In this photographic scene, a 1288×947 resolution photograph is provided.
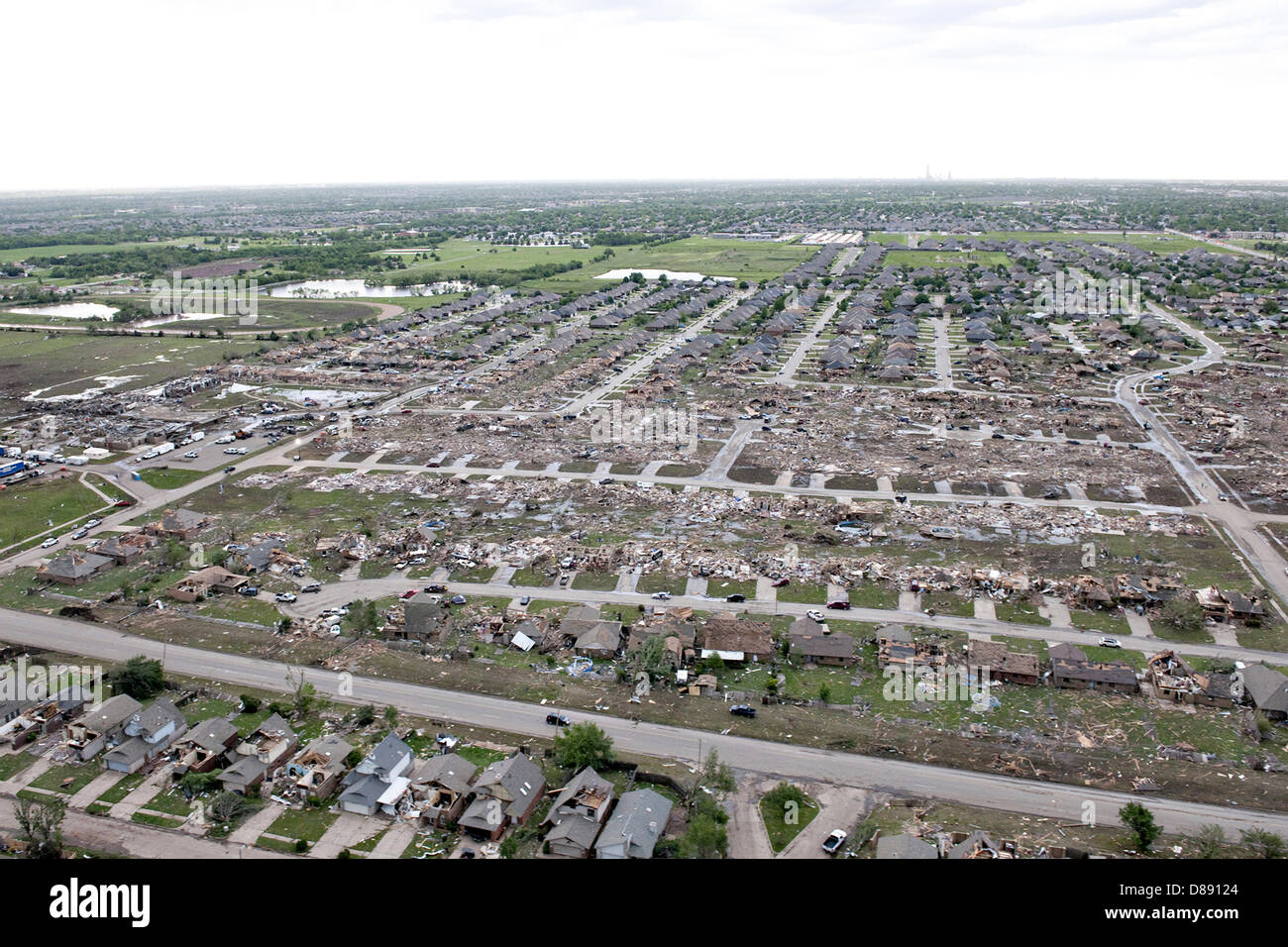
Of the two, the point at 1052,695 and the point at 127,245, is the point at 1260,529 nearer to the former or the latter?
the point at 1052,695

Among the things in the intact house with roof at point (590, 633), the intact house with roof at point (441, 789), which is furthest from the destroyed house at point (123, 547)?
the intact house with roof at point (441, 789)

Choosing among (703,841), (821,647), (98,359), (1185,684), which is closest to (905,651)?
(821,647)

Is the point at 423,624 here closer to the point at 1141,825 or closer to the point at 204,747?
the point at 204,747

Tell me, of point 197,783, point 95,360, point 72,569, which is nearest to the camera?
point 197,783

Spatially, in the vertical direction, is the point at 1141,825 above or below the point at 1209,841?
above

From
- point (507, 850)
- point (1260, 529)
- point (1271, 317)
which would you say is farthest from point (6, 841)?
point (1271, 317)

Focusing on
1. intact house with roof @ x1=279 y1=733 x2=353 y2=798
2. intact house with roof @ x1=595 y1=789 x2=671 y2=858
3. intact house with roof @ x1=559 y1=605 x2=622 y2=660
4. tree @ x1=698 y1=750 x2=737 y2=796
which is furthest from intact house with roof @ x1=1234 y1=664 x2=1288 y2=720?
intact house with roof @ x1=279 y1=733 x2=353 y2=798

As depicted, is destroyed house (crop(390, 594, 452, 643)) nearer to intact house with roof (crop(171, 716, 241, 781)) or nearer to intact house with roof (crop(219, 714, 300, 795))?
intact house with roof (crop(219, 714, 300, 795))
